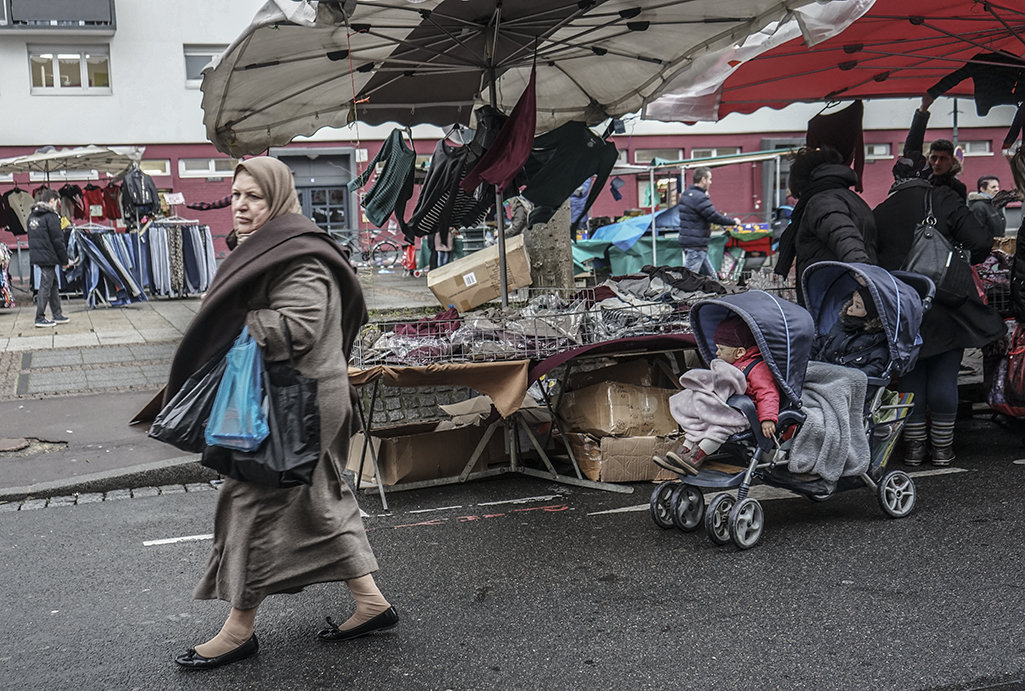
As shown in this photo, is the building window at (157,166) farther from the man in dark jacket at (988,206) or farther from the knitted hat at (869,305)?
the knitted hat at (869,305)

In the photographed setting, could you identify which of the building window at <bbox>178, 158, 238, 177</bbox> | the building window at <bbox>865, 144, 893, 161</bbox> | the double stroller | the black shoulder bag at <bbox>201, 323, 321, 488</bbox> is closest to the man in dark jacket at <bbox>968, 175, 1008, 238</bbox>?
the double stroller

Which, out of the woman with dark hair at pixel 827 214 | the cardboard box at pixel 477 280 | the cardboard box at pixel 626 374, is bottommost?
the cardboard box at pixel 626 374

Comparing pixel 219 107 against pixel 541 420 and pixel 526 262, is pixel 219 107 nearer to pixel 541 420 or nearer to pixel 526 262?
pixel 526 262

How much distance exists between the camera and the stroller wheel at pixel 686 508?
5.61m

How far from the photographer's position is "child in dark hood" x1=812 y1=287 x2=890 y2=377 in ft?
19.1

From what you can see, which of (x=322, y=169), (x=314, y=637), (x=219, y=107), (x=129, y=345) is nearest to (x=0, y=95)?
(x=322, y=169)

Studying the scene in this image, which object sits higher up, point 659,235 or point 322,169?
point 322,169

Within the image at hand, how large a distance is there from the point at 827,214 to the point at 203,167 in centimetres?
2576

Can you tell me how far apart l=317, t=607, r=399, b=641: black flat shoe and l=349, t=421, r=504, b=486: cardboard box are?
2.33 meters

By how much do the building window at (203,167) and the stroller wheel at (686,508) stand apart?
25744 mm

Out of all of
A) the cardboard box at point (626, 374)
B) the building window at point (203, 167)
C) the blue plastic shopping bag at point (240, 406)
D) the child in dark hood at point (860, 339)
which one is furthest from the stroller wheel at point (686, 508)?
the building window at point (203, 167)

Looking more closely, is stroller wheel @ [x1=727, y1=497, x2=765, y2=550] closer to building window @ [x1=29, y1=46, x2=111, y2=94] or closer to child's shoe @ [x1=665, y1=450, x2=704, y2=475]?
child's shoe @ [x1=665, y1=450, x2=704, y2=475]

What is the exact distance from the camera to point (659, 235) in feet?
58.9

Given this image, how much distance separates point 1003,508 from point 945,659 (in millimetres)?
2291
